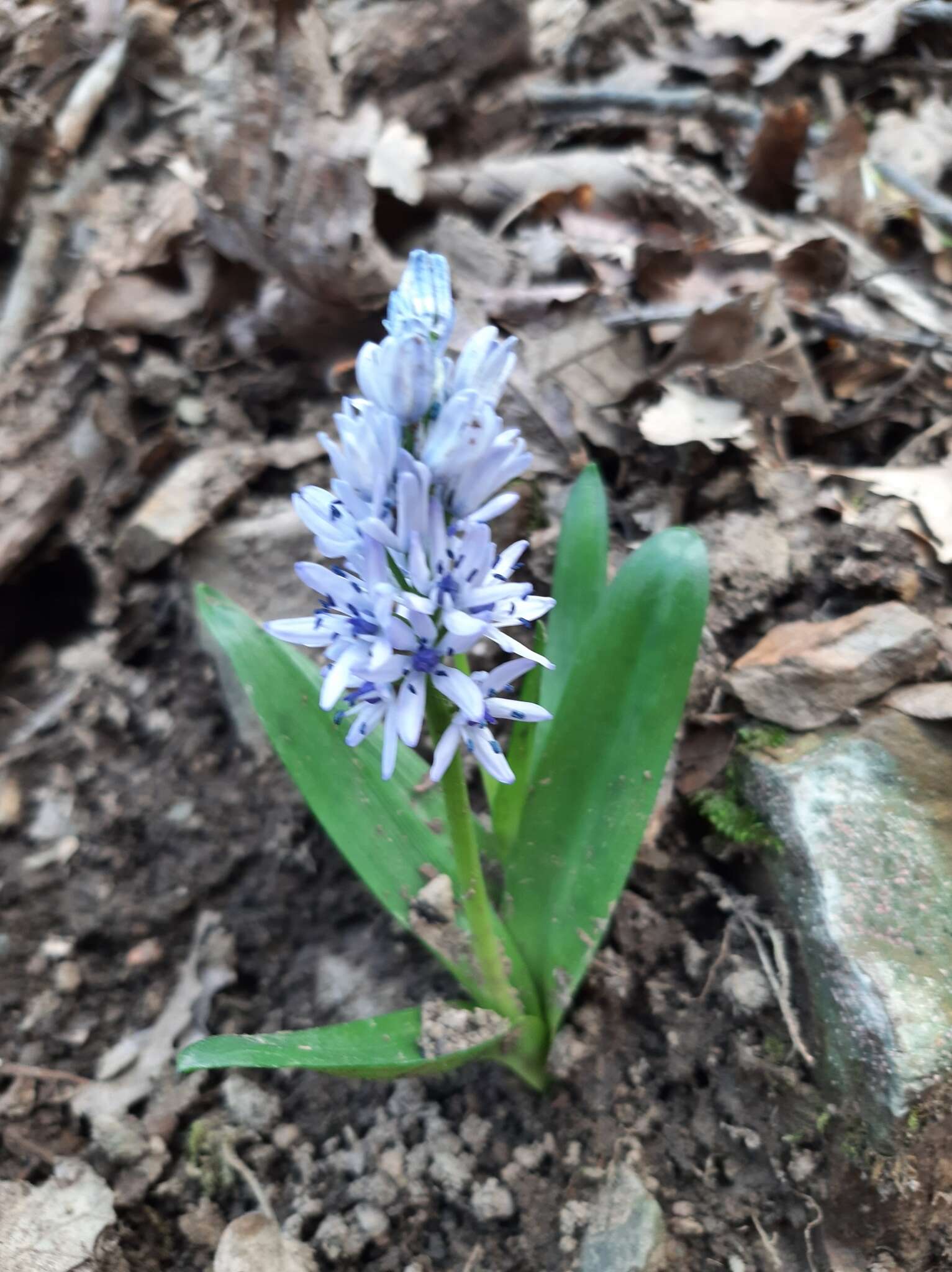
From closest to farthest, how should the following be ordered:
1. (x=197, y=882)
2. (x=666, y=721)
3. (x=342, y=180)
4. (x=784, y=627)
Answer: (x=666, y=721)
(x=784, y=627)
(x=197, y=882)
(x=342, y=180)

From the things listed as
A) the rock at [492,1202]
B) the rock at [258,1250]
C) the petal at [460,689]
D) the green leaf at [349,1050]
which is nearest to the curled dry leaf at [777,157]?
the petal at [460,689]

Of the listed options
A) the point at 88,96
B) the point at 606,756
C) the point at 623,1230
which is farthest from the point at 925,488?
the point at 88,96

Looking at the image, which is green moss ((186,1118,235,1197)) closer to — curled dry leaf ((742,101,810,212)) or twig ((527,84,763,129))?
curled dry leaf ((742,101,810,212))

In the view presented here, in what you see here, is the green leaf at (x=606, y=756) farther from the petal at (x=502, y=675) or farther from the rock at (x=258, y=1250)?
the rock at (x=258, y=1250)

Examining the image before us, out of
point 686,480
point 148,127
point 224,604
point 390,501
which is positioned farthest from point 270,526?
point 148,127

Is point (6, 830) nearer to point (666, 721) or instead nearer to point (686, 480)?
point (666, 721)

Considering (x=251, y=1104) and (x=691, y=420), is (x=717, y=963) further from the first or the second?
(x=691, y=420)
